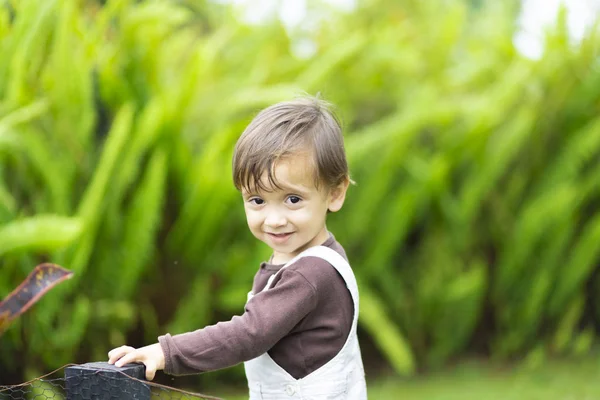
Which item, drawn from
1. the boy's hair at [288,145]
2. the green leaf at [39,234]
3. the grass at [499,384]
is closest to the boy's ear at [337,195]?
the boy's hair at [288,145]

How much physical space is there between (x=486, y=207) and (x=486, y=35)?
5.37 ft

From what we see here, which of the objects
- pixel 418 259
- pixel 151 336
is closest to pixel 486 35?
pixel 418 259

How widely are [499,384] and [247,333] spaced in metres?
3.64

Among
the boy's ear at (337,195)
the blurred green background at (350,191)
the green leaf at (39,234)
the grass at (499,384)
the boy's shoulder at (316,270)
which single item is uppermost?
the blurred green background at (350,191)

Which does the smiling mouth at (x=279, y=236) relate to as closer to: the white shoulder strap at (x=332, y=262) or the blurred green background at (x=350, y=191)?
the white shoulder strap at (x=332, y=262)

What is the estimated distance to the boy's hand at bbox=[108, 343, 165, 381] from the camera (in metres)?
1.62

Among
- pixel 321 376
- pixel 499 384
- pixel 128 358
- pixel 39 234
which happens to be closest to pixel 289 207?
pixel 321 376

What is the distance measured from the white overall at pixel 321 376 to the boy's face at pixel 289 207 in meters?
0.05

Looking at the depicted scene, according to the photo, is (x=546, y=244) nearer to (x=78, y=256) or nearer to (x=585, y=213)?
(x=585, y=213)

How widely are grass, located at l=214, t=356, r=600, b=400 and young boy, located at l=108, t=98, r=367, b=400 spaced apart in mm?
2889

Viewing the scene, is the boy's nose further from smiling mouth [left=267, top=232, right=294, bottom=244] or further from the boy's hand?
the boy's hand

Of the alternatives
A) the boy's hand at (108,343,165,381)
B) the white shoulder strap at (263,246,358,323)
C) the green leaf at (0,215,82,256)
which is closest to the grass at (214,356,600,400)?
the green leaf at (0,215,82,256)

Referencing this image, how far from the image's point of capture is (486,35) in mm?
6375

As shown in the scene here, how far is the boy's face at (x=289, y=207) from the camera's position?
1.87 metres
